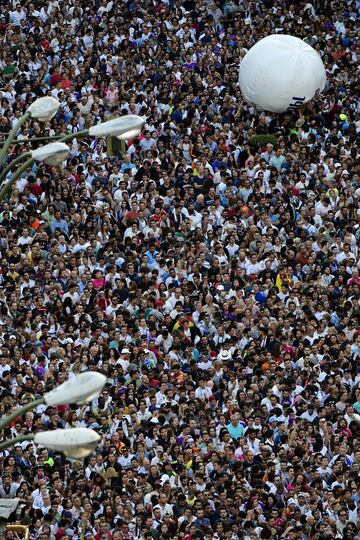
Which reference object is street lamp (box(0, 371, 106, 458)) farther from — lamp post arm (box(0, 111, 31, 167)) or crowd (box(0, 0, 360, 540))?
crowd (box(0, 0, 360, 540))

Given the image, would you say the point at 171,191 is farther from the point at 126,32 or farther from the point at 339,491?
the point at 339,491

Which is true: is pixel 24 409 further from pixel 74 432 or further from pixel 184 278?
pixel 184 278

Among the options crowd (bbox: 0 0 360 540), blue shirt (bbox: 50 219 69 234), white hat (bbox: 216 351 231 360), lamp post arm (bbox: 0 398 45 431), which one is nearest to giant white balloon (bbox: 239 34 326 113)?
crowd (bbox: 0 0 360 540)

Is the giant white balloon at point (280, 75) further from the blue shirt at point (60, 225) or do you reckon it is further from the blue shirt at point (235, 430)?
the blue shirt at point (235, 430)

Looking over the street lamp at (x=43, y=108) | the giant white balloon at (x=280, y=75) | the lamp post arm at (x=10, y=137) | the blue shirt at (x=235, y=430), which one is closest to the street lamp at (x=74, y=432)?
the lamp post arm at (x=10, y=137)

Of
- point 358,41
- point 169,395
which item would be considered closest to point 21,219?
point 169,395
